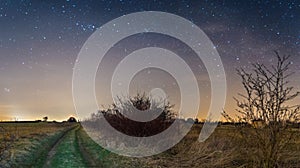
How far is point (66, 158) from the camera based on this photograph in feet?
61.6

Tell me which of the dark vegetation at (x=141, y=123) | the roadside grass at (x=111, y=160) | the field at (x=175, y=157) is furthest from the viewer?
the dark vegetation at (x=141, y=123)

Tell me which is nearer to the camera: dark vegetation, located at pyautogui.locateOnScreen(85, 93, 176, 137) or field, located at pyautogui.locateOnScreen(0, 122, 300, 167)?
field, located at pyautogui.locateOnScreen(0, 122, 300, 167)

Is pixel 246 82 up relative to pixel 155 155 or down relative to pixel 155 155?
up

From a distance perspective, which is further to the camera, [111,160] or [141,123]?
[141,123]

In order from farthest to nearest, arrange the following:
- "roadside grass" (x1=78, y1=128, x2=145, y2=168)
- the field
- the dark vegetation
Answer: the dark vegetation, "roadside grass" (x1=78, y1=128, x2=145, y2=168), the field

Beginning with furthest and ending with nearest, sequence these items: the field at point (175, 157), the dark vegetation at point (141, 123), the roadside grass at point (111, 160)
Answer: the dark vegetation at point (141, 123) → the roadside grass at point (111, 160) → the field at point (175, 157)

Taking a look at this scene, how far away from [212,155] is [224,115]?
3045 mm

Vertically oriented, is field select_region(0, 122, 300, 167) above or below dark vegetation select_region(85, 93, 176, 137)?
below

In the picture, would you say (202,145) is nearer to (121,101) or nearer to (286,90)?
(286,90)

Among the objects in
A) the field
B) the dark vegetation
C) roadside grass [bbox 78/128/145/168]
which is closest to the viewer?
the field

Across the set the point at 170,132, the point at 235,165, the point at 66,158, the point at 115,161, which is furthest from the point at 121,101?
the point at 235,165

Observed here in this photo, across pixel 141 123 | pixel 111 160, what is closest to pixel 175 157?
pixel 111 160

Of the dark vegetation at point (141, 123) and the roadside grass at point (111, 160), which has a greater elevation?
the dark vegetation at point (141, 123)

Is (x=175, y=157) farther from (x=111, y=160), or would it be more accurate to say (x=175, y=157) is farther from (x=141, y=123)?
(x=141, y=123)
